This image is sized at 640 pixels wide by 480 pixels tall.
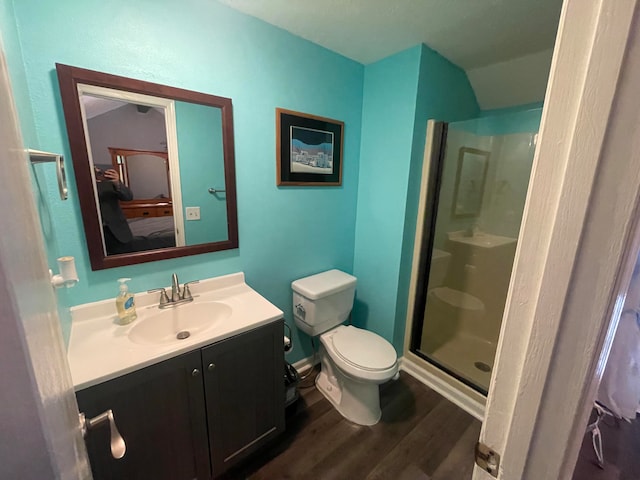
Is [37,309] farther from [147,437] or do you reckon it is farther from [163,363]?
[147,437]

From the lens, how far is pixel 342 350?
1.62 m

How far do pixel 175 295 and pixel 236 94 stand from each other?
3.57 ft

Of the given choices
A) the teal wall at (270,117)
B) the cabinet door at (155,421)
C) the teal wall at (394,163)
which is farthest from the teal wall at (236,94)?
the cabinet door at (155,421)

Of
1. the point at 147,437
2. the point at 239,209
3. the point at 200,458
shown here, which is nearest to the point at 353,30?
the point at 239,209

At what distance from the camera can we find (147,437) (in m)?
0.99

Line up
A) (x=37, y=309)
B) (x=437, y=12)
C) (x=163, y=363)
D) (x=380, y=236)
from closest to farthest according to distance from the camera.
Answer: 1. (x=37, y=309)
2. (x=163, y=363)
3. (x=437, y=12)
4. (x=380, y=236)

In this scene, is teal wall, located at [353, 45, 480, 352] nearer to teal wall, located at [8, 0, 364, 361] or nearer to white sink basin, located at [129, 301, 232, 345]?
teal wall, located at [8, 0, 364, 361]

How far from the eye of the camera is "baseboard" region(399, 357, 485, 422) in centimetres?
170

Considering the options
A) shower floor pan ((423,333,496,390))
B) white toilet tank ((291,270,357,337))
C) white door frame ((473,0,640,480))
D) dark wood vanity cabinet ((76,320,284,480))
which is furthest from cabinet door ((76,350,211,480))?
shower floor pan ((423,333,496,390))

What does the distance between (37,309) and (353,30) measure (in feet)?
5.78

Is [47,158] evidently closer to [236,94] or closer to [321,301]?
[236,94]

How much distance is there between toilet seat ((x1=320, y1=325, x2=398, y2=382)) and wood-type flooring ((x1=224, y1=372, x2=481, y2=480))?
1.20 feet

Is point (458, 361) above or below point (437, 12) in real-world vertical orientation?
below

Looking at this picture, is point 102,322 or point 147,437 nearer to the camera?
point 147,437
